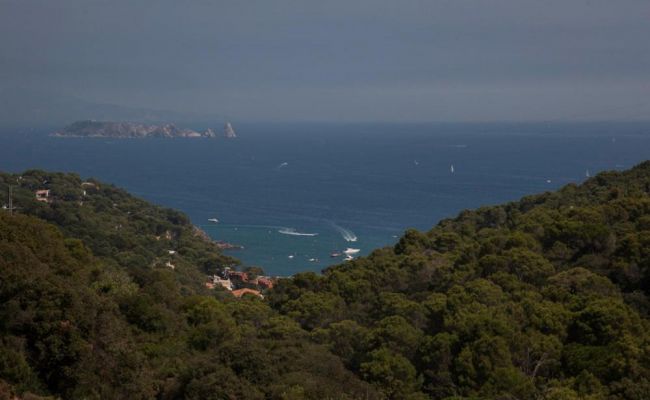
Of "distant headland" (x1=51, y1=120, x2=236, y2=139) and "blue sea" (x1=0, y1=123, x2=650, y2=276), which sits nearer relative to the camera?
"blue sea" (x1=0, y1=123, x2=650, y2=276)

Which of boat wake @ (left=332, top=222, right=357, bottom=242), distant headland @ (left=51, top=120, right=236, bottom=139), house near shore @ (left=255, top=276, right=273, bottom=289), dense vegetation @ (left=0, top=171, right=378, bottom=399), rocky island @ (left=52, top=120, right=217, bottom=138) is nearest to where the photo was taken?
dense vegetation @ (left=0, top=171, right=378, bottom=399)

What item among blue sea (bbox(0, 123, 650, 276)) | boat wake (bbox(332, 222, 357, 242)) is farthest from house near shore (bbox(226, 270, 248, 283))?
boat wake (bbox(332, 222, 357, 242))

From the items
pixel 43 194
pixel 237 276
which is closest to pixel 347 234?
pixel 237 276

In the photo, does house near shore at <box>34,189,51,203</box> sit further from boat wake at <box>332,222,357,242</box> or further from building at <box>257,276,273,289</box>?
boat wake at <box>332,222,357,242</box>

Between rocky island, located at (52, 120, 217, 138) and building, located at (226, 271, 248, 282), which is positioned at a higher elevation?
rocky island, located at (52, 120, 217, 138)

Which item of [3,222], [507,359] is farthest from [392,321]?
[3,222]

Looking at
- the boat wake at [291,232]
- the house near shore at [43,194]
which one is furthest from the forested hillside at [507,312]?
the boat wake at [291,232]
